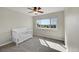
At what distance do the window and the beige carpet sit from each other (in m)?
0.18

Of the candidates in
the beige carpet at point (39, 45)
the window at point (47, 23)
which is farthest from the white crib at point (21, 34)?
the window at point (47, 23)

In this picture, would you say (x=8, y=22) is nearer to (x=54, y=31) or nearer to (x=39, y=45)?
(x=39, y=45)

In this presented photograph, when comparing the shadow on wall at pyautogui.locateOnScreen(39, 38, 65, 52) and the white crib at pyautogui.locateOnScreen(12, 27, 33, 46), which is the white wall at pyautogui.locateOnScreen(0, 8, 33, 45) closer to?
the white crib at pyautogui.locateOnScreen(12, 27, 33, 46)

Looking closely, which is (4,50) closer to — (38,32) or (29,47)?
(29,47)

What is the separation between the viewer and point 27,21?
886 millimetres

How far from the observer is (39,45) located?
0.89m

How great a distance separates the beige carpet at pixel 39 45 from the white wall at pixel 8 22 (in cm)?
11

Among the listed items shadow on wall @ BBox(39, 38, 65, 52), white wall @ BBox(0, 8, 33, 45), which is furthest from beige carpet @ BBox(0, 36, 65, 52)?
white wall @ BBox(0, 8, 33, 45)

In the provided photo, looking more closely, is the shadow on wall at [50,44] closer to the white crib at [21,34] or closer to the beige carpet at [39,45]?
the beige carpet at [39,45]

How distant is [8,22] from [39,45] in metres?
0.49

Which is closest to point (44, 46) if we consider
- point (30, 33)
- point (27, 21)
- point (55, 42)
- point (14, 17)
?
point (55, 42)

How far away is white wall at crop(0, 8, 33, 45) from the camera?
0.76 m
